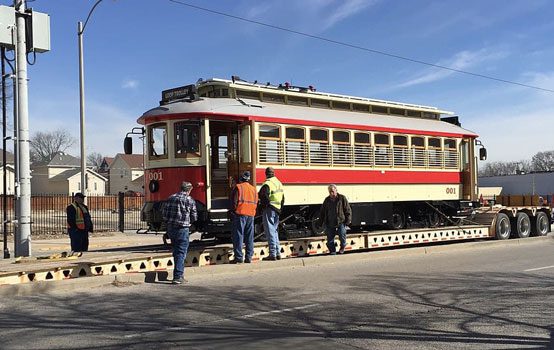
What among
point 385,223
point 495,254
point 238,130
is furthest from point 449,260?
point 238,130

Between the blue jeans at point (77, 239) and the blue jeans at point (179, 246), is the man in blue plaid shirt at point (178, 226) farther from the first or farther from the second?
the blue jeans at point (77, 239)

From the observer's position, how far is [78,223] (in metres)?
13.1

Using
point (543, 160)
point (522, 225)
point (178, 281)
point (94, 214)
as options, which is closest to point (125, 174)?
point (94, 214)

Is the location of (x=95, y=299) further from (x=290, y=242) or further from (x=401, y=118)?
(x=401, y=118)

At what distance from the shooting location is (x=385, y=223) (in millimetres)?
16156

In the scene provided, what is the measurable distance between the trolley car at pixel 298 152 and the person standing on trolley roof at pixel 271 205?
4.34 ft

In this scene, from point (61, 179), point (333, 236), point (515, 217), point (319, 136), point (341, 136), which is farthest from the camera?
point (61, 179)

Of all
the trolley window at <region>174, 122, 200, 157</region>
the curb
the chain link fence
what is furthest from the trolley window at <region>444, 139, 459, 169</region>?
the chain link fence

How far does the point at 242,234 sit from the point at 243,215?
0.39 m

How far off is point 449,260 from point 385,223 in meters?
3.01

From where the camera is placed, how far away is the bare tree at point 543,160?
4902 inches

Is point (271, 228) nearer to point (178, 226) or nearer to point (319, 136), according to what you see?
point (178, 226)

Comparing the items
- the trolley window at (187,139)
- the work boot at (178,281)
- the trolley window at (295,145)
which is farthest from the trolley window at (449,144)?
the work boot at (178,281)

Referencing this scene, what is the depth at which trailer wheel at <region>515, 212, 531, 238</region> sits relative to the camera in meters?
19.3
